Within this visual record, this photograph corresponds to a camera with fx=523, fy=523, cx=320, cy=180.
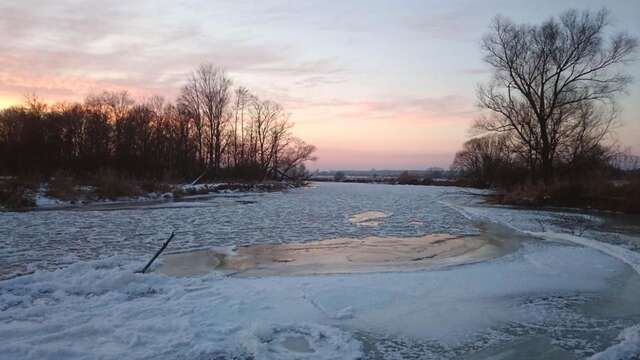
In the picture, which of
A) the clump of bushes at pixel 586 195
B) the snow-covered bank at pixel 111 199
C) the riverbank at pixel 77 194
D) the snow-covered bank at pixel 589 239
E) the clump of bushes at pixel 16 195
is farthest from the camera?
the snow-covered bank at pixel 111 199

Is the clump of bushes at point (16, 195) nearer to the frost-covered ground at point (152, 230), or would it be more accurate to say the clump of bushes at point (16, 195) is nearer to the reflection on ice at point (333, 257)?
the frost-covered ground at point (152, 230)

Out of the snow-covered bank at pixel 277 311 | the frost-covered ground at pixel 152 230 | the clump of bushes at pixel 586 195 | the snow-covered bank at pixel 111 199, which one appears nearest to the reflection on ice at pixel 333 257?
the snow-covered bank at pixel 277 311

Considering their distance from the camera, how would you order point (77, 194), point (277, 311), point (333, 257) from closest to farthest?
point (277, 311) < point (333, 257) < point (77, 194)

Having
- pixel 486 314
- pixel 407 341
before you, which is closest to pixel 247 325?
pixel 407 341

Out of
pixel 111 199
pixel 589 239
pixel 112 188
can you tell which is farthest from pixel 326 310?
pixel 112 188

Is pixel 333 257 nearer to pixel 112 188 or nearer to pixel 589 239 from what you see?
pixel 589 239

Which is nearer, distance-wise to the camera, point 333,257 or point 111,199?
point 333,257

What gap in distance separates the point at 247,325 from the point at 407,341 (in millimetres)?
1715

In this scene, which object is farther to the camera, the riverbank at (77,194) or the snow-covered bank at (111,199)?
the snow-covered bank at (111,199)

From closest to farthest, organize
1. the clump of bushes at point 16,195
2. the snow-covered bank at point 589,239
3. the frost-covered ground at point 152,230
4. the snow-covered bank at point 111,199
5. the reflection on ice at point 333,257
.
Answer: the snow-covered bank at point 589,239, the reflection on ice at point 333,257, the frost-covered ground at point 152,230, the clump of bushes at point 16,195, the snow-covered bank at point 111,199

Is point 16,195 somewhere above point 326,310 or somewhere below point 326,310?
above

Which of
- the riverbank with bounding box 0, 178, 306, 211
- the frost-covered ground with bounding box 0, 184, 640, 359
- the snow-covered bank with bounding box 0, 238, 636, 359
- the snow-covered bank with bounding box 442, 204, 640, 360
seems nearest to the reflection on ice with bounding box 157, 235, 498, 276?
the frost-covered ground with bounding box 0, 184, 640, 359

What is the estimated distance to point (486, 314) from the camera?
6.40 meters

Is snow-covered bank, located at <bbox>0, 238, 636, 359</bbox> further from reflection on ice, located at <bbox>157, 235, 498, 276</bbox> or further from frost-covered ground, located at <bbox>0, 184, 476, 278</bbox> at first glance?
frost-covered ground, located at <bbox>0, 184, 476, 278</bbox>
